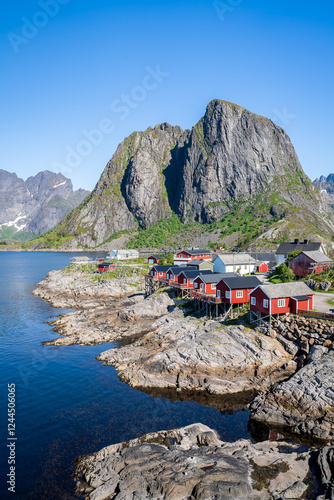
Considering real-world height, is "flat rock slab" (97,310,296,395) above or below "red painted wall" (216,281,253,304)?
below

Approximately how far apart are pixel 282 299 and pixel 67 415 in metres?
28.9

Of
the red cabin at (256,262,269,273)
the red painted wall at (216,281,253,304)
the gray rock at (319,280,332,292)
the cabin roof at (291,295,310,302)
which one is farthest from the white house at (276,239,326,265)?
the cabin roof at (291,295,310,302)

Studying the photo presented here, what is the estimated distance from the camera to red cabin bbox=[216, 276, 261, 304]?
48.3 m

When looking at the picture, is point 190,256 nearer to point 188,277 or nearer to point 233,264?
point 233,264

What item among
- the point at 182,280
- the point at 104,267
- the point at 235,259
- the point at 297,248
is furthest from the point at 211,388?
the point at 104,267

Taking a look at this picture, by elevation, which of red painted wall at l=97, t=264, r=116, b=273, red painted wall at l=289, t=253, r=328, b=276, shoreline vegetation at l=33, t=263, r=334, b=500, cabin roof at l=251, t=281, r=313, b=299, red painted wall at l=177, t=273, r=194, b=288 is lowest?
shoreline vegetation at l=33, t=263, r=334, b=500

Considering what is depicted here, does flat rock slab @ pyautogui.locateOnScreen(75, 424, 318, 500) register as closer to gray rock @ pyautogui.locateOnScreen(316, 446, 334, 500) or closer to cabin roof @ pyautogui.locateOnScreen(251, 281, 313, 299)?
gray rock @ pyautogui.locateOnScreen(316, 446, 334, 500)

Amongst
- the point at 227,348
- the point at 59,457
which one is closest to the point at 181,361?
the point at 227,348

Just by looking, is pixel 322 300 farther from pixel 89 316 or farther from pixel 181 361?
pixel 89 316

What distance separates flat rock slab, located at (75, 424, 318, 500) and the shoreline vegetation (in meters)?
0.07

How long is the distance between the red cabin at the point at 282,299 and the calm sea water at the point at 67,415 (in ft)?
51.8

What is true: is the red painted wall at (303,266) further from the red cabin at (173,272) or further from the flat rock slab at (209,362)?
the flat rock slab at (209,362)

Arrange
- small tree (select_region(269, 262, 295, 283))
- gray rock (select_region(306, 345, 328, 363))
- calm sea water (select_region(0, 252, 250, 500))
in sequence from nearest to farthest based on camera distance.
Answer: calm sea water (select_region(0, 252, 250, 500)) < gray rock (select_region(306, 345, 328, 363)) < small tree (select_region(269, 262, 295, 283))

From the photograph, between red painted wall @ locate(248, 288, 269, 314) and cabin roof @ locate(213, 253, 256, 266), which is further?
cabin roof @ locate(213, 253, 256, 266)
